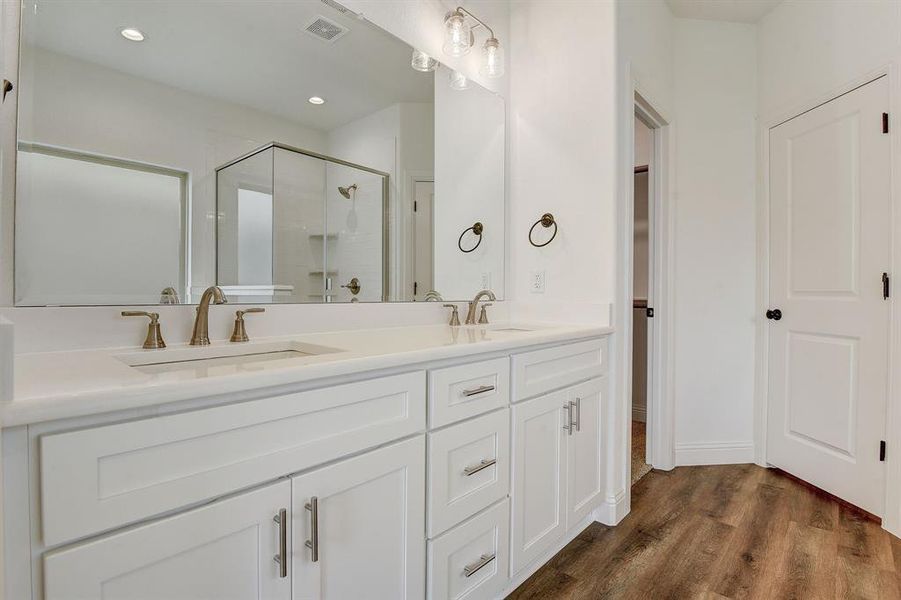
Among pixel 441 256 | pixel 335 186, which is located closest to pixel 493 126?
pixel 441 256

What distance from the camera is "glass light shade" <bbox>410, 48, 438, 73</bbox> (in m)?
1.83

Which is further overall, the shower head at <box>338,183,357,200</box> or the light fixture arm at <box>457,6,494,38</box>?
the light fixture arm at <box>457,6,494,38</box>

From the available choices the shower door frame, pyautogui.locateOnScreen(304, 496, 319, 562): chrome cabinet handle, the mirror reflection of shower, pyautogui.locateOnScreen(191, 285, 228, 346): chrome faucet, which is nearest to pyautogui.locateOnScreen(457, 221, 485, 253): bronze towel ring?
the shower door frame

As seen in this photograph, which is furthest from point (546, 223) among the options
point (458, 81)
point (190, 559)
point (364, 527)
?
point (190, 559)

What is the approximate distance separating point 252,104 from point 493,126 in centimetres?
123

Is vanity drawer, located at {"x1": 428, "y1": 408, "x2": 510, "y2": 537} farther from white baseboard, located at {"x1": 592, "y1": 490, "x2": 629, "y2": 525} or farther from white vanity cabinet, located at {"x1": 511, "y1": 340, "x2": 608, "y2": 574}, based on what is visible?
white baseboard, located at {"x1": 592, "y1": 490, "x2": 629, "y2": 525}

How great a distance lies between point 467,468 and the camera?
1235mm

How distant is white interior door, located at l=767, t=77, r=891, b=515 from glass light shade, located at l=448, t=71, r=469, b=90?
1.83 m

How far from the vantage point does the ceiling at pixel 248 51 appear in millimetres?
1061

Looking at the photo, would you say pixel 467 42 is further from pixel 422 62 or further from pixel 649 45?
pixel 649 45

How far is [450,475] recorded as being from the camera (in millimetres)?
1188

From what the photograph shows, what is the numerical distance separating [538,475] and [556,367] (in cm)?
38

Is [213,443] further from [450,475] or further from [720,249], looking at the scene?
[720,249]

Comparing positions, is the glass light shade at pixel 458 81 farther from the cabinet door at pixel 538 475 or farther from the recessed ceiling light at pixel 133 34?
the cabinet door at pixel 538 475
